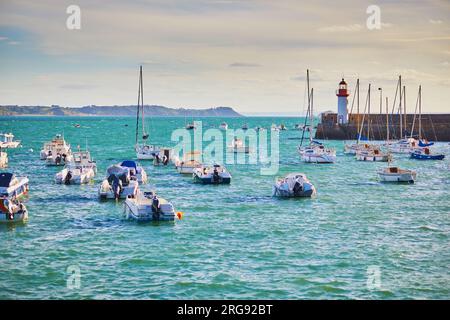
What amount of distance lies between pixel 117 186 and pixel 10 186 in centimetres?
782

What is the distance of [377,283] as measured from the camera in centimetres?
2456

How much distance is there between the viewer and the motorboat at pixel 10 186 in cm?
4397

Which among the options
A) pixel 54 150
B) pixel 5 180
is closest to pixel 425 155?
pixel 54 150

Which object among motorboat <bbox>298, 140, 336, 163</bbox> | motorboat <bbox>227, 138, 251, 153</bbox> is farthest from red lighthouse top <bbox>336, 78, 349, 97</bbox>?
motorboat <bbox>298, 140, 336, 163</bbox>

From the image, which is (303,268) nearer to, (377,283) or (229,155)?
(377,283)

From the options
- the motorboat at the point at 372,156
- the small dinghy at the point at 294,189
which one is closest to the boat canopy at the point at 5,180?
the small dinghy at the point at 294,189

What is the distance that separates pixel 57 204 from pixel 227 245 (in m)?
17.8

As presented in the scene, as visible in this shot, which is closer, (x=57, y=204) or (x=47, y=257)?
(x=47, y=257)

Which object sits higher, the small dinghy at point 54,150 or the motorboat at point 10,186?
the small dinghy at point 54,150

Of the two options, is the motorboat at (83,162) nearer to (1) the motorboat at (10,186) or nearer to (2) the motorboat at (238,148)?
(1) the motorboat at (10,186)

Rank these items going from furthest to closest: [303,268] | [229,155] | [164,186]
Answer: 1. [229,155]
2. [164,186]
3. [303,268]

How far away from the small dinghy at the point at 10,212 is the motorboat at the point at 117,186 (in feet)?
29.7
